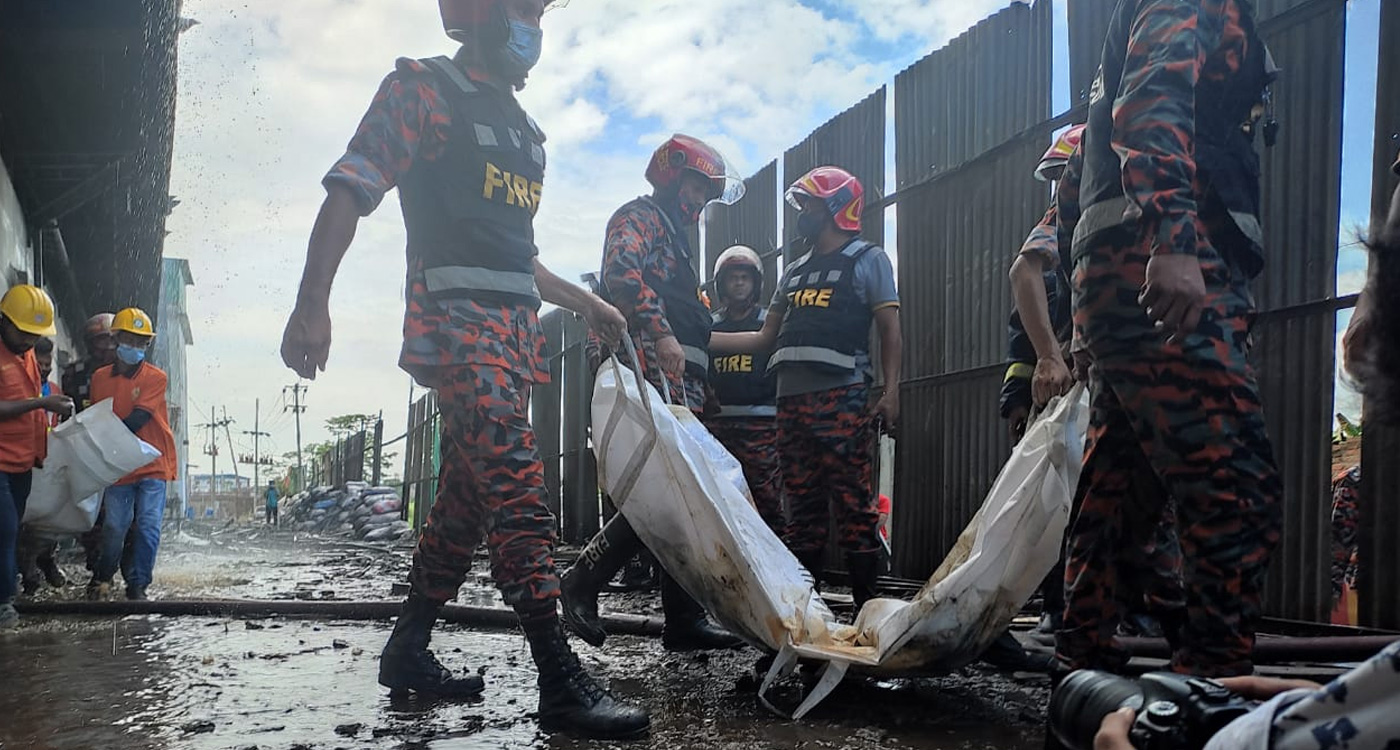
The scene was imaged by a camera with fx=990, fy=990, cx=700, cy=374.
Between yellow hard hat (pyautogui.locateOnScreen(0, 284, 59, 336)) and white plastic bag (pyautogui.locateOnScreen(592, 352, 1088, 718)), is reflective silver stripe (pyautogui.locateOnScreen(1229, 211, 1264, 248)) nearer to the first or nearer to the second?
white plastic bag (pyautogui.locateOnScreen(592, 352, 1088, 718))

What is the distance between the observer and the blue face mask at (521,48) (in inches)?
114

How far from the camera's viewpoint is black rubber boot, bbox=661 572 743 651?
3779 mm

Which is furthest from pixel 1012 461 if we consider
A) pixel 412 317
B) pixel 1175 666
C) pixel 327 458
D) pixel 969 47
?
pixel 327 458

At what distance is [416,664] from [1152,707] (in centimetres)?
243

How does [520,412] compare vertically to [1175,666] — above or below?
above

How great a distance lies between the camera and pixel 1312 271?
11.2 ft

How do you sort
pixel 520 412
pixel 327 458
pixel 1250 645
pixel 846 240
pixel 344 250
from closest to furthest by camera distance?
pixel 1250 645 → pixel 344 250 → pixel 520 412 → pixel 846 240 → pixel 327 458

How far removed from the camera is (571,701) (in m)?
2.52

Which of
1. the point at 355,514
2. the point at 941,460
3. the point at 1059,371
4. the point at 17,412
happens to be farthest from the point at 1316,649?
the point at 355,514

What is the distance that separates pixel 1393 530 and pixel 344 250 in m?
3.25

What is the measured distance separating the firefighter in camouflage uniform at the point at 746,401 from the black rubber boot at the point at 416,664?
177 cm

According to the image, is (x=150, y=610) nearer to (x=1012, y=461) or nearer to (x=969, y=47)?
(x=1012, y=461)

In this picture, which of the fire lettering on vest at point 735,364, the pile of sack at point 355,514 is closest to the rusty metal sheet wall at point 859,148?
the fire lettering on vest at point 735,364

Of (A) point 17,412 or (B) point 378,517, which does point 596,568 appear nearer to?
(A) point 17,412
